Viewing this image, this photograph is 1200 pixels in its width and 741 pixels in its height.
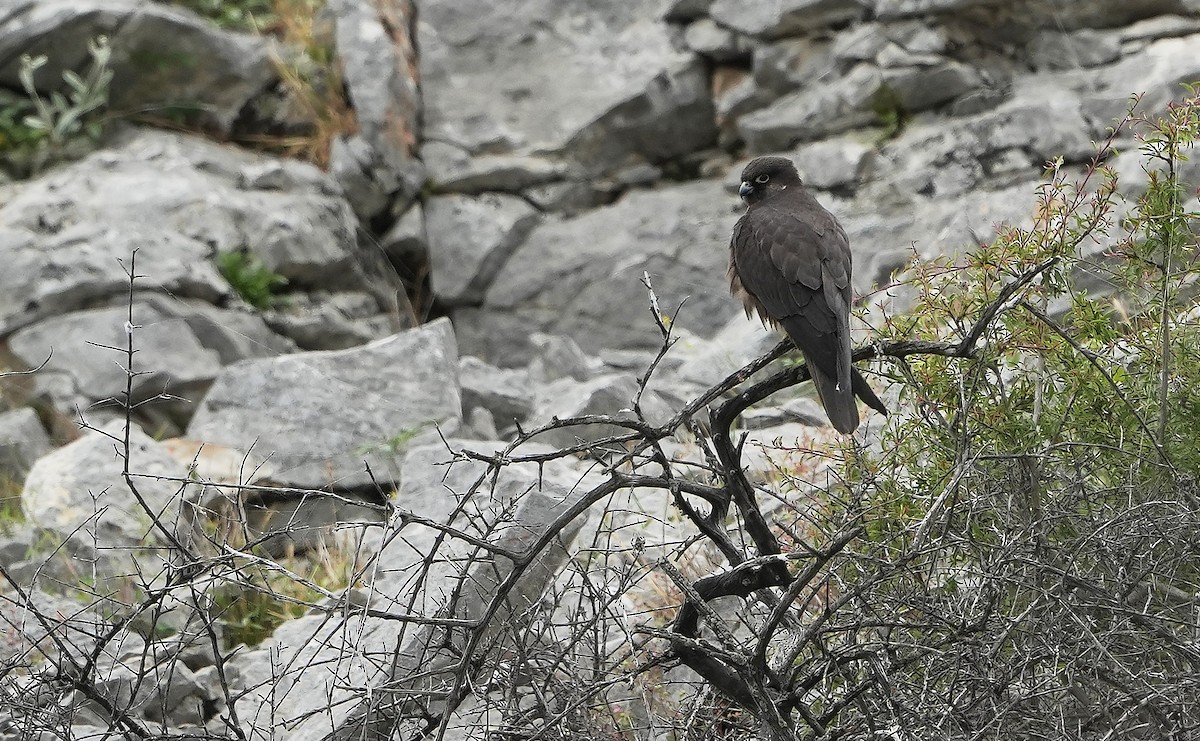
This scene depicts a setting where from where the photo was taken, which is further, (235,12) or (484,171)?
(235,12)

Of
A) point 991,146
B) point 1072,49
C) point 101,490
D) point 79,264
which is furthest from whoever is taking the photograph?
point 1072,49

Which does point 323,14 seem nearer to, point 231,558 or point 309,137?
point 309,137

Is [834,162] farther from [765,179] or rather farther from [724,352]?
[765,179]

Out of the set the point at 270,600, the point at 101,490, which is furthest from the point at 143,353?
the point at 270,600

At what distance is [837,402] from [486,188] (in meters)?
5.69

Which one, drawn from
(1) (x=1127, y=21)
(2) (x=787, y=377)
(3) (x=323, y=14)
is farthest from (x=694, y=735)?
(3) (x=323, y=14)

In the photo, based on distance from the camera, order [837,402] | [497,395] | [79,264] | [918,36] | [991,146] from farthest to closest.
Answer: [918,36] → [991,146] → [79,264] → [497,395] → [837,402]

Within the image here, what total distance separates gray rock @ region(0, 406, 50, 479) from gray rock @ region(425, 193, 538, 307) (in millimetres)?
2973

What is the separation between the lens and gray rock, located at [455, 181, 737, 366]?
27.9ft

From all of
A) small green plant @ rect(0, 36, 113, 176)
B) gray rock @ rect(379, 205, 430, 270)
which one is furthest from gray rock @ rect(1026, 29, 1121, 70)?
small green plant @ rect(0, 36, 113, 176)

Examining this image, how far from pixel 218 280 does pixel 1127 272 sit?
19.2ft

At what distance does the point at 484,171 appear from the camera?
906cm

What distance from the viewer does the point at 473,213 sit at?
9.03 m

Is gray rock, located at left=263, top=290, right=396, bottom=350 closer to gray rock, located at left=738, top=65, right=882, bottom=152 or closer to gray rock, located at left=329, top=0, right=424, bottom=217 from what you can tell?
gray rock, located at left=329, top=0, right=424, bottom=217
